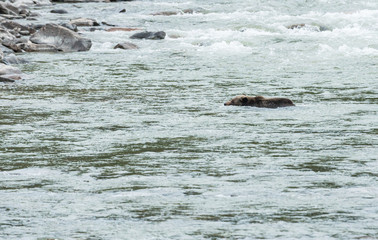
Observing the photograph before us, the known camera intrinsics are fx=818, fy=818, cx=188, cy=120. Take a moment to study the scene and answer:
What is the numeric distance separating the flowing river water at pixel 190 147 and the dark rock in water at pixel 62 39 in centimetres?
78

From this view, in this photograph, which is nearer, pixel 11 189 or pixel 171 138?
pixel 11 189

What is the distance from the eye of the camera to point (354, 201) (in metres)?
5.68

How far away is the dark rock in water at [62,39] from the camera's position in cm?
1917

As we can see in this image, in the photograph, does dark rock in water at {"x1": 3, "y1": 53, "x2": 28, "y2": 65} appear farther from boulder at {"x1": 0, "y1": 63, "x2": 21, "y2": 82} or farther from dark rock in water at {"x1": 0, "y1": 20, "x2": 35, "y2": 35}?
dark rock in water at {"x1": 0, "y1": 20, "x2": 35, "y2": 35}

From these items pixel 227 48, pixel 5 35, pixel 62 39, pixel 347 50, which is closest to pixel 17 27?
pixel 5 35

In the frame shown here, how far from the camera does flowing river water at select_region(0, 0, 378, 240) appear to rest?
208 inches

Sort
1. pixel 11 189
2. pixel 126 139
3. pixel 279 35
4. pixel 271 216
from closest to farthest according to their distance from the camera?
1. pixel 271 216
2. pixel 11 189
3. pixel 126 139
4. pixel 279 35

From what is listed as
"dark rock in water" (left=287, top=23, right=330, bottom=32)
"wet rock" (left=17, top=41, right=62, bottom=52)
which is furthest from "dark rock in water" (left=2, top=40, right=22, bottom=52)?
"dark rock in water" (left=287, top=23, right=330, bottom=32)

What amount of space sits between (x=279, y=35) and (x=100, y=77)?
7739 mm

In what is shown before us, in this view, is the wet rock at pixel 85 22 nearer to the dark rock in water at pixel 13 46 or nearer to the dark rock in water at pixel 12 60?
the dark rock in water at pixel 13 46

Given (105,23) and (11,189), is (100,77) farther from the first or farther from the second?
(105,23)

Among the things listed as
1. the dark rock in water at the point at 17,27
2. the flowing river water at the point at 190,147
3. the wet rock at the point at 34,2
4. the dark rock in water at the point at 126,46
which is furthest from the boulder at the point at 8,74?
the wet rock at the point at 34,2

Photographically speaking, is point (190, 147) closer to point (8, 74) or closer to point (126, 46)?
point (8, 74)

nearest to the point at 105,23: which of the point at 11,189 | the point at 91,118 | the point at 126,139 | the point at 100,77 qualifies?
the point at 100,77
